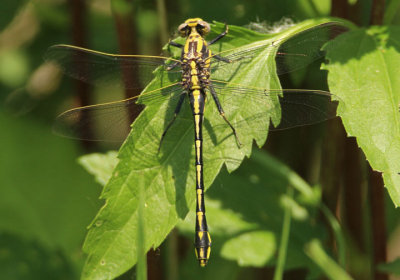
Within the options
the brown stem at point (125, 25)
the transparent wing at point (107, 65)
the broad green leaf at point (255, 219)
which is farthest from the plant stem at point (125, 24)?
the broad green leaf at point (255, 219)

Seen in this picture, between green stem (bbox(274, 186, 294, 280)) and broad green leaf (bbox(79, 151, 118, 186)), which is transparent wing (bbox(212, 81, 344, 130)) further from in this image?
broad green leaf (bbox(79, 151, 118, 186))

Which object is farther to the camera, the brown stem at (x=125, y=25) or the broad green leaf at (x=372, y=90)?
the brown stem at (x=125, y=25)

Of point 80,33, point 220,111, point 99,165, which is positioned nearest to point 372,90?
point 220,111

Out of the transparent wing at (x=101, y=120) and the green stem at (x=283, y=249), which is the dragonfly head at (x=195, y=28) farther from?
the green stem at (x=283, y=249)

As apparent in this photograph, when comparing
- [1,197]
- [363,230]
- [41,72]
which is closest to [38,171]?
[1,197]

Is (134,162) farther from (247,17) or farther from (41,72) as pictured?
(41,72)

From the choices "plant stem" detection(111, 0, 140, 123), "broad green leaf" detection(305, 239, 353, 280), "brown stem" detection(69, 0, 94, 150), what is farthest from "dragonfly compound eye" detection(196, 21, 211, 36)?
"brown stem" detection(69, 0, 94, 150)
